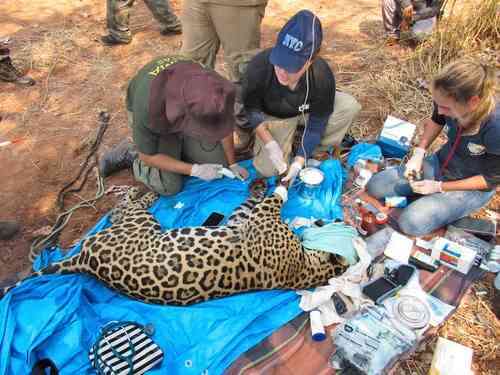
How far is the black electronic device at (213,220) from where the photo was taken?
364 centimetres

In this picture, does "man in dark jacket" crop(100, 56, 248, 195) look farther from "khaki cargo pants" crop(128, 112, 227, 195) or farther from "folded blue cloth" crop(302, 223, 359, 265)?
"folded blue cloth" crop(302, 223, 359, 265)

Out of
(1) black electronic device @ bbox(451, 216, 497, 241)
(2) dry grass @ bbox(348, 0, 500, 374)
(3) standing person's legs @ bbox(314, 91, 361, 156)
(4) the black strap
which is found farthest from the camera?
(2) dry grass @ bbox(348, 0, 500, 374)

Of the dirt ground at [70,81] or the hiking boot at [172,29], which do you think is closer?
the dirt ground at [70,81]

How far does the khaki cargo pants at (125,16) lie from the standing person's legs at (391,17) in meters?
3.49

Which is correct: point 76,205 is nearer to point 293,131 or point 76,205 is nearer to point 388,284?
point 293,131

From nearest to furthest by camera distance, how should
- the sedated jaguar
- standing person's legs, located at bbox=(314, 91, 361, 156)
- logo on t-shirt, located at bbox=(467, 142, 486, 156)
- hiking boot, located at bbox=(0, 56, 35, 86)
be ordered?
the sedated jaguar, logo on t-shirt, located at bbox=(467, 142, 486, 156), standing person's legs, located at bbox=(314, 91, 361, 156), hiking boot, located at bbox=(0, 56, 35, 86)

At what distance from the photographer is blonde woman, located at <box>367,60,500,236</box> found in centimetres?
304

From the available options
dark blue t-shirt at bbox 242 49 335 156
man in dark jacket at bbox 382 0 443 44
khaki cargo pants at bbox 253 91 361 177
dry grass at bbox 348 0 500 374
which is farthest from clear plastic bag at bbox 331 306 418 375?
man in dark jacket at bbox 382 0 443 44

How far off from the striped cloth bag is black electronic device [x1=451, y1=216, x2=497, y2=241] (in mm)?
2863

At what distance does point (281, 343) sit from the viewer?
2996 mm

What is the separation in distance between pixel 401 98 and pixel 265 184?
99.9 inches

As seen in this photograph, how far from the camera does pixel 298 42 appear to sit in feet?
10.6

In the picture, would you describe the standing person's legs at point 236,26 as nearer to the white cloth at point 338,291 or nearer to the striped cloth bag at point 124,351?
the white cloth at point 338,291

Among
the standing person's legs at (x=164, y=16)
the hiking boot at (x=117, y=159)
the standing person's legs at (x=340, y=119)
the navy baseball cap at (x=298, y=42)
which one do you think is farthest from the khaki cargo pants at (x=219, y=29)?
the standing person's legs at (x=164, y=16)
